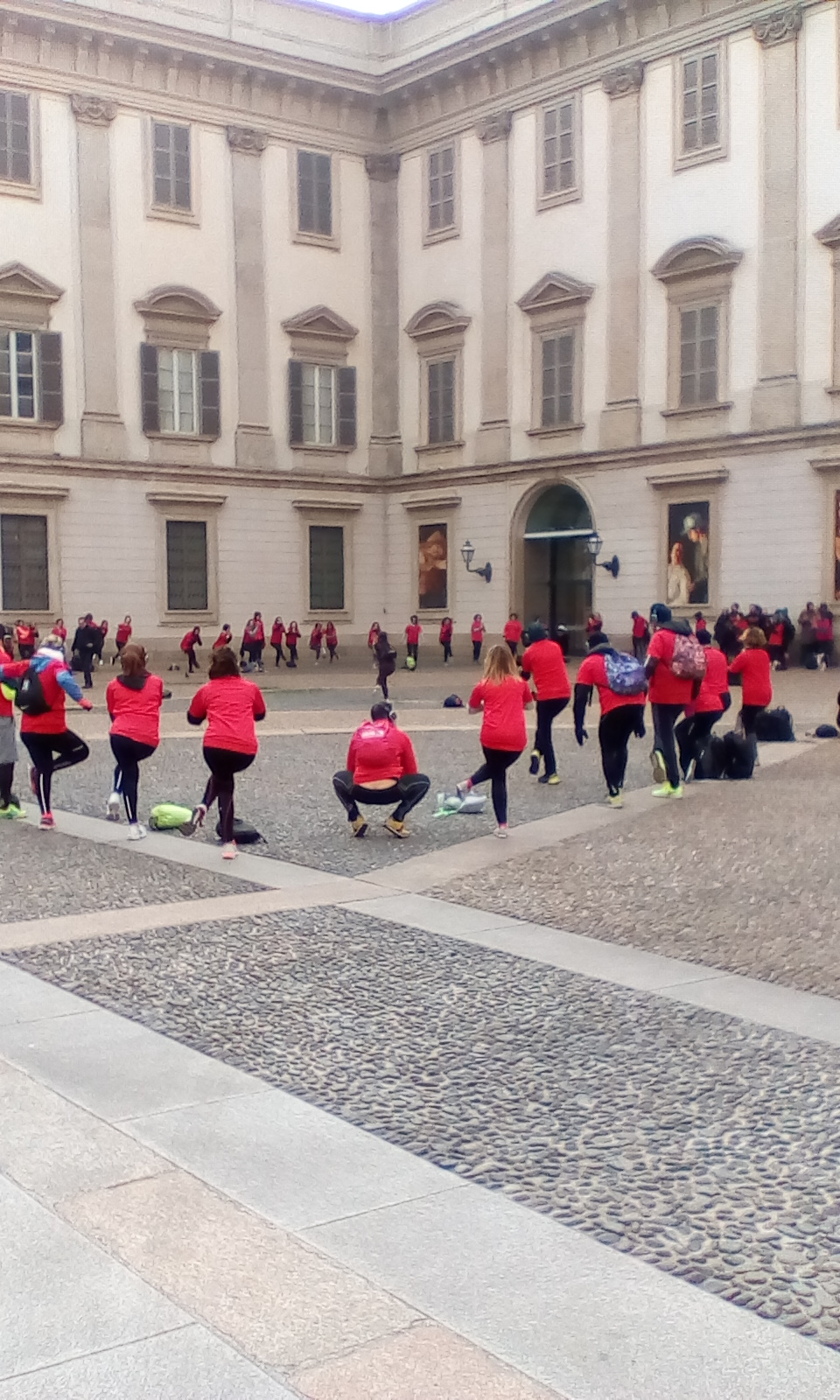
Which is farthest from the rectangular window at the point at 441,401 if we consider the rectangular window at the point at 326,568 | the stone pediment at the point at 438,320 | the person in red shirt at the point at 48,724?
the person in red shirt at the point at 48,724

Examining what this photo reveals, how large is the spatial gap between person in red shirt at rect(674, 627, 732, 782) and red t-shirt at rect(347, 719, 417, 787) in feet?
11.9

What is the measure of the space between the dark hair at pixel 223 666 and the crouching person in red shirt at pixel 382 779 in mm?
1148

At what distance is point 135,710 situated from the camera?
10789 mm

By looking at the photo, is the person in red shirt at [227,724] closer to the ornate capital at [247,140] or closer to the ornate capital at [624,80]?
the ornate capital at [624,80]

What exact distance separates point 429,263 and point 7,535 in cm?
1334

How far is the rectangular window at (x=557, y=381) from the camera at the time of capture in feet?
114

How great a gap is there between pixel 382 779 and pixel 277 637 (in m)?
26.1

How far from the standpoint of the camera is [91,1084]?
5.12 metres

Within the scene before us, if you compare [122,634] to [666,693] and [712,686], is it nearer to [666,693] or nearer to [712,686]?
[712,686]

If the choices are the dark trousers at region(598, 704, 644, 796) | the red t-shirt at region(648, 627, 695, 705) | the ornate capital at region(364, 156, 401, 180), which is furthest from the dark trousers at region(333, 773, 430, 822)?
the ornate capital at region(364, 156, 401, 180)

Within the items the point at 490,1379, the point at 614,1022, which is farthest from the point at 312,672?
the point at 490,1379

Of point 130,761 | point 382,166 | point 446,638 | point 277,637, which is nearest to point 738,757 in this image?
point 130,761

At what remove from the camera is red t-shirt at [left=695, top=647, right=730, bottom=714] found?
1343 cm

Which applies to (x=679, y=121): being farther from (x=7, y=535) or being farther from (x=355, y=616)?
(x=7, y=535)
